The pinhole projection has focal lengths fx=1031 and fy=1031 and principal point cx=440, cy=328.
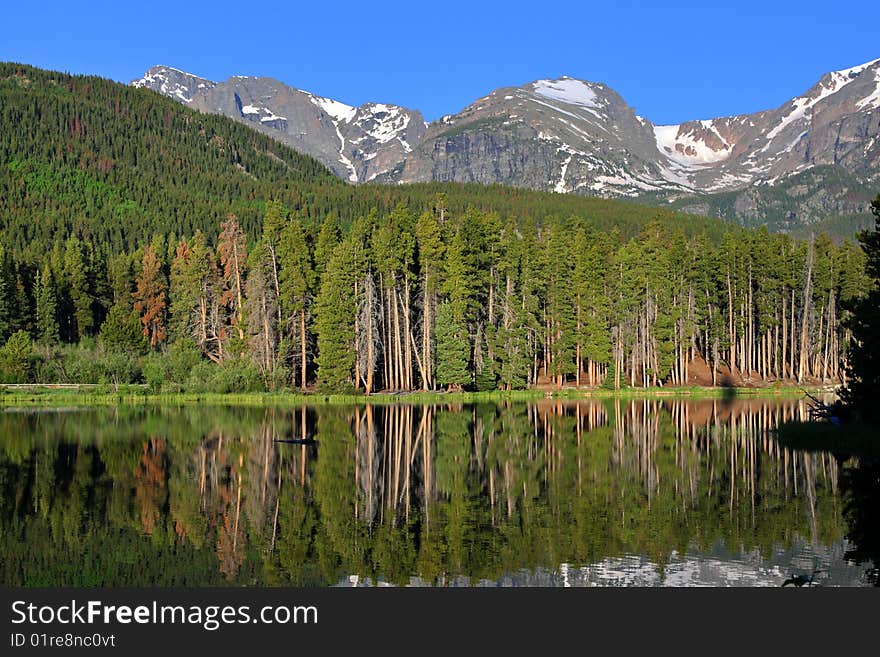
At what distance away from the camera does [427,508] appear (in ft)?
112

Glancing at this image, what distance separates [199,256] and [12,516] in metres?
74.7

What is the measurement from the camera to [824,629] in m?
18.7

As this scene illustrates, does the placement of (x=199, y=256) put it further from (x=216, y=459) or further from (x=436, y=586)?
(x=436, y=586)

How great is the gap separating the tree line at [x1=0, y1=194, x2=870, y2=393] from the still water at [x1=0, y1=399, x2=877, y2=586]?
35951 mm

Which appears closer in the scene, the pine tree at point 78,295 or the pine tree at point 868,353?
the pine tree at point 868,353

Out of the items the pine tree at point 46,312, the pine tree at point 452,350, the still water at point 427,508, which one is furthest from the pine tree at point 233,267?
the still water at point 427,508

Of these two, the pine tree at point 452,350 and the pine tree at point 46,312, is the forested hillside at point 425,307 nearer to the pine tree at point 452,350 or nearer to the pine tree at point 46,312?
the pine tree at point 452,350

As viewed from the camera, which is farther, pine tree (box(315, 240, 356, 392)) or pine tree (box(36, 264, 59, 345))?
pine tree (box(36, 264, 59, 345))

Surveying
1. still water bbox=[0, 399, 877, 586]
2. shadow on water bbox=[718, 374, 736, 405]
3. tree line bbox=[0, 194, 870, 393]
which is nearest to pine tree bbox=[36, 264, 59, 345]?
tree line bbox=[0, 194, 870, 393]

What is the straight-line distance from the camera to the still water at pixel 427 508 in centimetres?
2566

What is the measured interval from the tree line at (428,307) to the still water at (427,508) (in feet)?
118

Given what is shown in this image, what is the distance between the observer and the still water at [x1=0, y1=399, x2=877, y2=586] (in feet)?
84.2

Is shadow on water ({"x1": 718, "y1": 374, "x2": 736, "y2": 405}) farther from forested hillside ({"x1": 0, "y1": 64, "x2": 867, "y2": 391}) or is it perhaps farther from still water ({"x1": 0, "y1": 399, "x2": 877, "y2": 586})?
still water ({"x1": 0, "y1": 399, "x2": 877, "y2": 586})

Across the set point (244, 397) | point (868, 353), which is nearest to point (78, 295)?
point (244, 397)
